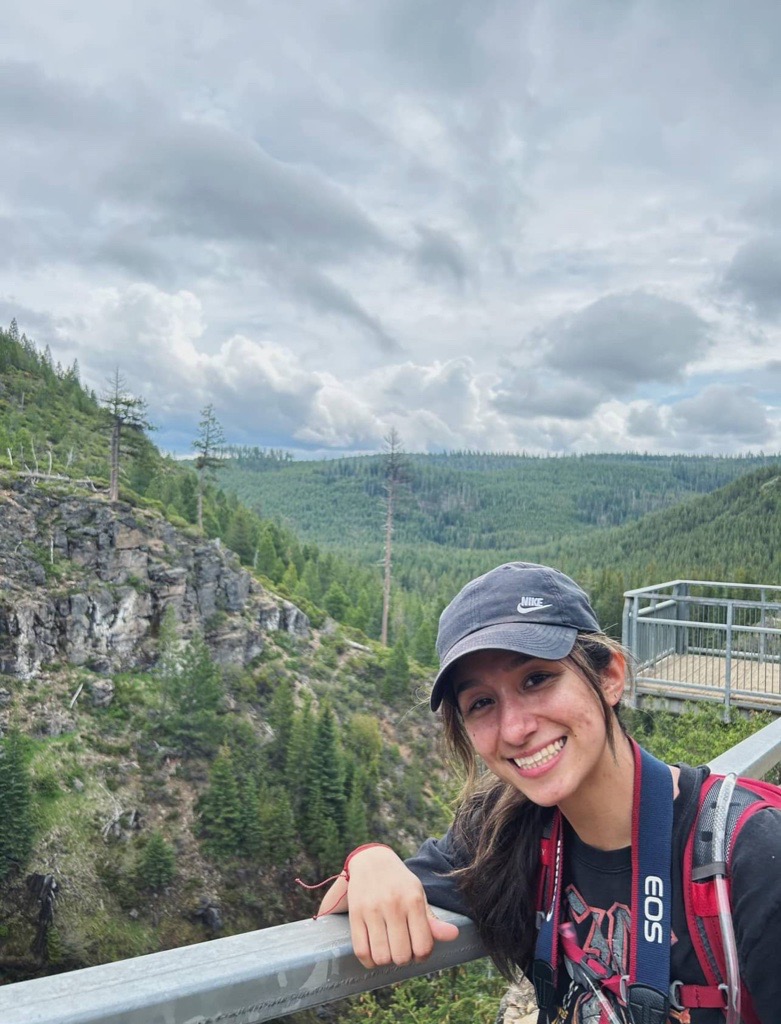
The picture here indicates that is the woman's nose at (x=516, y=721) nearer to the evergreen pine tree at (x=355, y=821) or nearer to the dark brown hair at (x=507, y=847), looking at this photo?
the dark brown hair at (x=507, y=847)

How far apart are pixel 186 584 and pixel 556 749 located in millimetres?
47286

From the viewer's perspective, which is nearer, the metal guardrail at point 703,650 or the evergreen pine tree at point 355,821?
the metal guardrail at point 703,650

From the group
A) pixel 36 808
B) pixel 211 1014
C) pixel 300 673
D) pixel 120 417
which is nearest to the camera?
pixel 211 1014

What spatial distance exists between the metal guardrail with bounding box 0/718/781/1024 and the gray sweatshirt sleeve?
0.25 metres

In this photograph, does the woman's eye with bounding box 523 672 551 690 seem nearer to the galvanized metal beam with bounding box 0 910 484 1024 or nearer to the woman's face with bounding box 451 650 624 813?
the woman's face with bounding box 451 650 624 813

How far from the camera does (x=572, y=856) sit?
153cm

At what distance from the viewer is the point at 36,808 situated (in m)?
33.8

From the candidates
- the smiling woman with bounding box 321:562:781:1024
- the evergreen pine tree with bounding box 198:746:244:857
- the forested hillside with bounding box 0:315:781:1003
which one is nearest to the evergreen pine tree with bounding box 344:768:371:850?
the forested hillside with bounding box 0:315:781:1003

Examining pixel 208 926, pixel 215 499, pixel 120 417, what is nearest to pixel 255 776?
pixel 208 926

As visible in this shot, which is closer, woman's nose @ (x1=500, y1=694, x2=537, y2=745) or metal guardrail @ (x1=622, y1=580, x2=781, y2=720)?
woman's nose @ (x1=500, y1=694, x2=537, y2=745)

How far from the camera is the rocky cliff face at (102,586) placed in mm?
39969

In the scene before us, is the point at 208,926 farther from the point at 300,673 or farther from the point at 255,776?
the point at 300,673

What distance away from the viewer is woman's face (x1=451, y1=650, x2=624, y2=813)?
1.47m

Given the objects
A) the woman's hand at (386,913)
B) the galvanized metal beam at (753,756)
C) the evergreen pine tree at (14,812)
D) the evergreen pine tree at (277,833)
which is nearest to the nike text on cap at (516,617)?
the woman's hand at (386,913)
